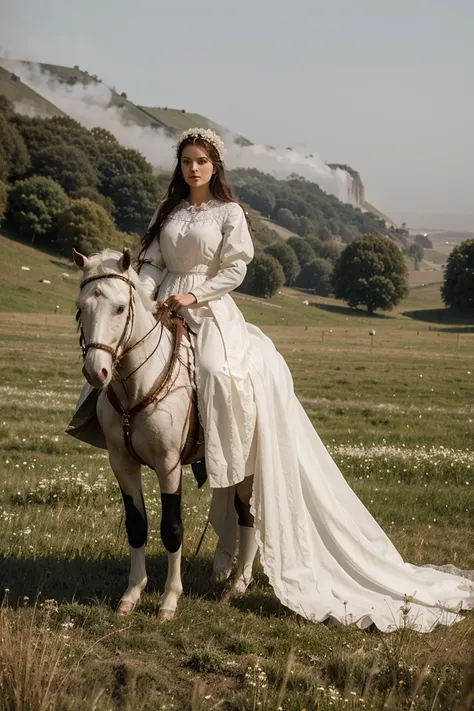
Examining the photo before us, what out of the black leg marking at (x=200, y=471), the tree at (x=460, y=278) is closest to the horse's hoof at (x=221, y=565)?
the black leg marking at (x=200, y=471)

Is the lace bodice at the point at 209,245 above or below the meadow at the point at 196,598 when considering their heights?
above

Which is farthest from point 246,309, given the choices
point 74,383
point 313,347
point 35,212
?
point 74,383

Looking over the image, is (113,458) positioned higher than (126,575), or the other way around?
(113,458)

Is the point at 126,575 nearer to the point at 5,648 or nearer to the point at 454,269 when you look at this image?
the point at 5,648

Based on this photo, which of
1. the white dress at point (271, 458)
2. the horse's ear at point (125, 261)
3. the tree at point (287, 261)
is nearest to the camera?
the horse's ear at point (125, 261)

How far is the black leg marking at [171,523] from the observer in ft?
23.1

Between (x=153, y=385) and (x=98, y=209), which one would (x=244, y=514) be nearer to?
(x=153, y=385)

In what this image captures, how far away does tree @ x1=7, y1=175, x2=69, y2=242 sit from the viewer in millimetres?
103375

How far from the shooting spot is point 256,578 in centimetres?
850

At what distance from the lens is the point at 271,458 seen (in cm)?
757

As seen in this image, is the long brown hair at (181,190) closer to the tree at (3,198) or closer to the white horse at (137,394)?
the white horse at (137,394)

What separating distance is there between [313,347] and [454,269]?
2779 inches

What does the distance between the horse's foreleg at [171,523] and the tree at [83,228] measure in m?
92.6

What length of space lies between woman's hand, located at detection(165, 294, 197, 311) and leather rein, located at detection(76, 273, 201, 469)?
17 centimetres
